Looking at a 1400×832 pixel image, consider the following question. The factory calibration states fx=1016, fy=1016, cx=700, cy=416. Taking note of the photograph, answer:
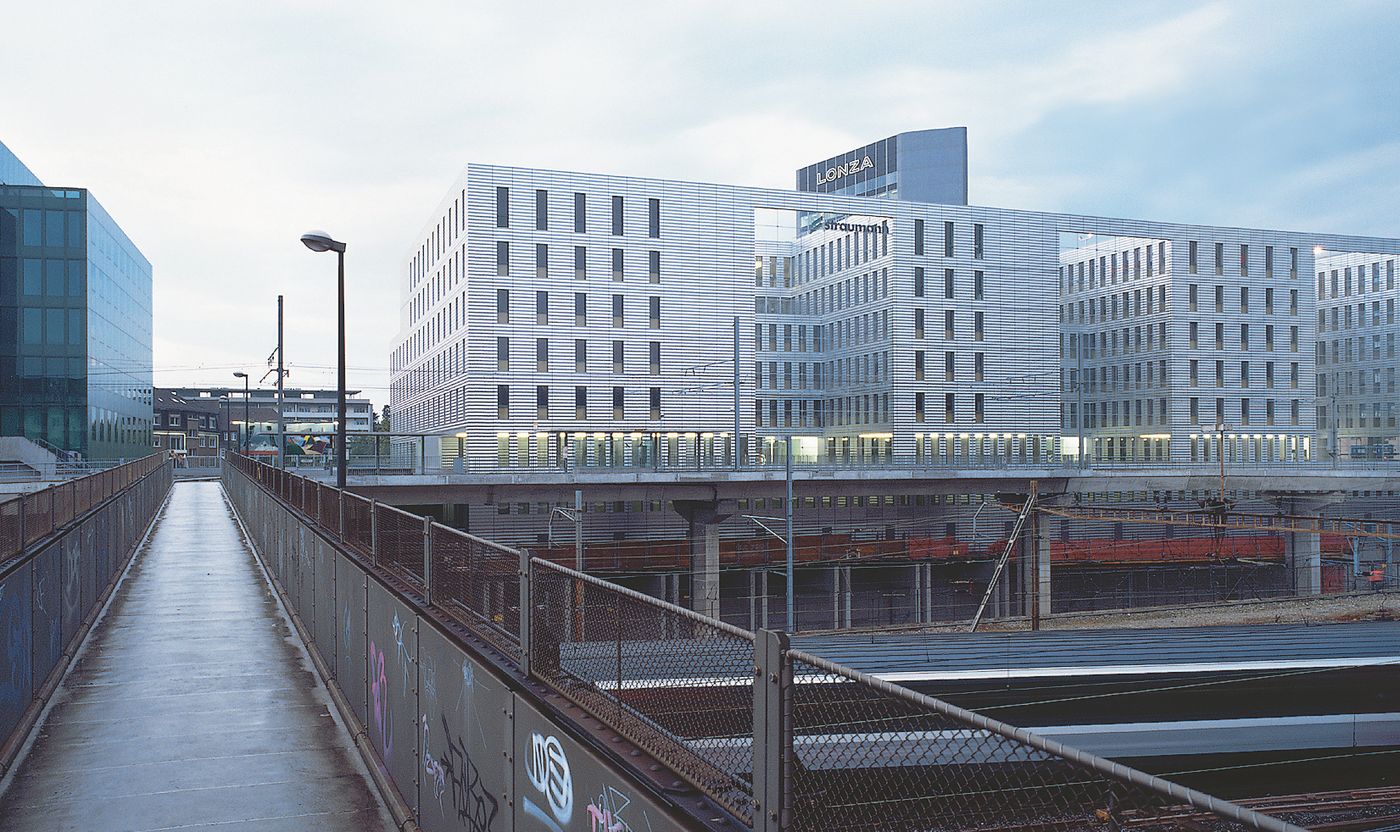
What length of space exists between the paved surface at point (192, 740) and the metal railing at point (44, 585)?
1.08ft

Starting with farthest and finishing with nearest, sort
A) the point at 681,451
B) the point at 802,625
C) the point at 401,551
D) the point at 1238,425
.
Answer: the point at 1238,425, the point at 681,451, the point at 802,625, the point at 401,551

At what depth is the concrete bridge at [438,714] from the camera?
3.62 meters

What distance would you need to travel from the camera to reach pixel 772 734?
3.66 metres

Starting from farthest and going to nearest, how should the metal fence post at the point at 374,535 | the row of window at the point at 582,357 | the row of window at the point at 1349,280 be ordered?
1. the row of window at the point at 1349,280
2. the row of window at the point at 582,357
3. the metal fence post at the point at 374,535

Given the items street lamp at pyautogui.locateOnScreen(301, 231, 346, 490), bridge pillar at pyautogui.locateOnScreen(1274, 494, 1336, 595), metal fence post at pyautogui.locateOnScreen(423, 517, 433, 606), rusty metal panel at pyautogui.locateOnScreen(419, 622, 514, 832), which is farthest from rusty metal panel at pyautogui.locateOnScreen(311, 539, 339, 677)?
bridge pillar at pyautogui.locateOnScreen(1274, 494, 1336, 595)

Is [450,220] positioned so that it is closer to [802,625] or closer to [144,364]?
[802,625]

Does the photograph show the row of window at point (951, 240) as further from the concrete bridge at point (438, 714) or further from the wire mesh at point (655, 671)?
the wire mesh at point (655, 671)

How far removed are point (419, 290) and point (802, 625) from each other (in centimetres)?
4342

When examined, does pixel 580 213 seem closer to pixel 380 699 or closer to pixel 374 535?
pixel 374 535

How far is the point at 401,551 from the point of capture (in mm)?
9961

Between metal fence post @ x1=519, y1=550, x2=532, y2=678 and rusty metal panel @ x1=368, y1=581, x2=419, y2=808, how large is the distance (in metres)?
1.90

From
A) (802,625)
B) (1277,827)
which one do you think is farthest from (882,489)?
(1277,827)

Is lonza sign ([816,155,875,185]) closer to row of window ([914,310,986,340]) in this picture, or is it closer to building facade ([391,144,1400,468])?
building facade ([391,144,1400,468])

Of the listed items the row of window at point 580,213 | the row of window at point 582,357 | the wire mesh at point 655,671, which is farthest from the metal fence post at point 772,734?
the row of window at point 580,213
